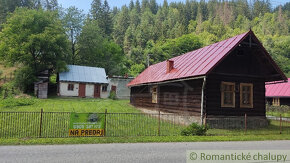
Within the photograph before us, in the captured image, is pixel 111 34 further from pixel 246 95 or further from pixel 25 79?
pixel 246 95

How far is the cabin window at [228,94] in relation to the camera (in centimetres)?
1576

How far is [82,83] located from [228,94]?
25333mm

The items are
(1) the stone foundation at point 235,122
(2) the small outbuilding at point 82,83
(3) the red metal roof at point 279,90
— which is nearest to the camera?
(1) the stone foundation at point 235,122

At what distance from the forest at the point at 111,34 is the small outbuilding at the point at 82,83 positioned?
7.99ft

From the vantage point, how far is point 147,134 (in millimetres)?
12469

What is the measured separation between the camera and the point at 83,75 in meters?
37.8

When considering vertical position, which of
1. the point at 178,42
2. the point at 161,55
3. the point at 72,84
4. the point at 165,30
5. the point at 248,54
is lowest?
the point at 72,84

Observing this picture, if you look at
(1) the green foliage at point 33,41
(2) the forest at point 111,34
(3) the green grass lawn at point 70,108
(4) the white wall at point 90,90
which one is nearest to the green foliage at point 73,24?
(2) the forest at point 111,34

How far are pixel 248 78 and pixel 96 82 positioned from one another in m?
25.4

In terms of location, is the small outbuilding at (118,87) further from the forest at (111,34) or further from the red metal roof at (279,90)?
the red metal roof at (279,90)

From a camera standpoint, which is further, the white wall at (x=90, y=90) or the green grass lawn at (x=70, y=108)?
the white wall at (x=90, y=90)

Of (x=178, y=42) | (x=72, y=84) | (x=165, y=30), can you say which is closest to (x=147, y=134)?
(x=72, y=84)

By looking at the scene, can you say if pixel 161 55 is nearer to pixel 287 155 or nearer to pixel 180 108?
pixel 180 108

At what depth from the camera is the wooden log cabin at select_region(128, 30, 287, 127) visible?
49.7 feet
